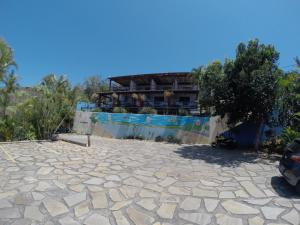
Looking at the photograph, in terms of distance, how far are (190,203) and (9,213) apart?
3.50 meters

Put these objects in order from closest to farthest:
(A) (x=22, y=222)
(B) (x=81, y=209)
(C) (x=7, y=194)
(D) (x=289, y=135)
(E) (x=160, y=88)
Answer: (A) (x=22, y=222) → (B) (x=81, y=209) → (C) (x=7, y=194) → (D) (x=289, y=135) → (E) (x=160, y=88)

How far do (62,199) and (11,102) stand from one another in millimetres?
10216

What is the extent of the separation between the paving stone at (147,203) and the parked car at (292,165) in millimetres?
3401

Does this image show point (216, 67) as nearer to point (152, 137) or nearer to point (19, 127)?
point (152, 137)

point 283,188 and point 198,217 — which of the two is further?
point 283,188

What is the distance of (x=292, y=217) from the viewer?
3.91 metres

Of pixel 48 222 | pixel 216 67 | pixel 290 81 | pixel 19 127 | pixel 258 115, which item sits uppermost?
pixel 216 67

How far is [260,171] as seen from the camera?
6.90 metres

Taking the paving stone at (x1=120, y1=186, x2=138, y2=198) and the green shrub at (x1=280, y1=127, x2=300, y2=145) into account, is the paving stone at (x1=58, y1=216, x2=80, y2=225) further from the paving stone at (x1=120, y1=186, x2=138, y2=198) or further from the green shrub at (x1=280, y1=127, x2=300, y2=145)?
the green shrub at (x1=280, y1=127, x2=300, y2=145)

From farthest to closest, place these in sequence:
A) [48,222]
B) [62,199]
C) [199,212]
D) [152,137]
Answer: [152,137] < [62,199] < [199,212] < [48,222]

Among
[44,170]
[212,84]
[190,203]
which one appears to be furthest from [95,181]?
[212,84]

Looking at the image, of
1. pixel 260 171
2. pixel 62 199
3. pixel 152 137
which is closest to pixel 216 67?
pixel 260 171

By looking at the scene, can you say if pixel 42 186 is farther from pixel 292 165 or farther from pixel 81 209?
pixel 292 165

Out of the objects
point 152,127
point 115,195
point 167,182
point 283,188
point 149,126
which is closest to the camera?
point 115,195
